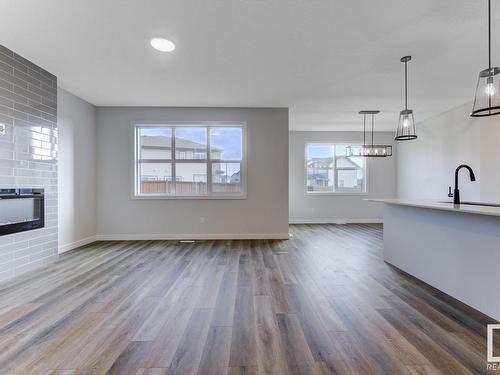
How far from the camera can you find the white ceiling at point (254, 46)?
2.28 meters

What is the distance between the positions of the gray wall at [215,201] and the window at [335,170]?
109 inches

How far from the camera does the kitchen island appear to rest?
2.06 m

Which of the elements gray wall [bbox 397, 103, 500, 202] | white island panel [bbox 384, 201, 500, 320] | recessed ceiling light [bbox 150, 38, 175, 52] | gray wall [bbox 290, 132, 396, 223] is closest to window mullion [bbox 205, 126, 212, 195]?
recessed ceiling light [bbox 150, 38, 175, 52]

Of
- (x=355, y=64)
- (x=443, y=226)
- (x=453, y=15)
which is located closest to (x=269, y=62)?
(x=355, y=64)

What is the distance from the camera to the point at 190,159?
5277 millimetres

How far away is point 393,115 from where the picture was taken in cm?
580

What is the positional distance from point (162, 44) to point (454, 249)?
12.2 ft

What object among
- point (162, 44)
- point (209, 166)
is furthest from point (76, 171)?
point (162, 44)

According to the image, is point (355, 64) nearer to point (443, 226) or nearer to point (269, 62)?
point (269, 62)

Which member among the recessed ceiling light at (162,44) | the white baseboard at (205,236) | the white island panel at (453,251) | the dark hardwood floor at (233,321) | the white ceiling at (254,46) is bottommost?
the dark hardwood floor at (233,321)

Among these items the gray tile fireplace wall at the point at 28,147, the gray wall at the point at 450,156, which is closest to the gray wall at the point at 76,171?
the gray tile fireplace wall at the point at 28,147

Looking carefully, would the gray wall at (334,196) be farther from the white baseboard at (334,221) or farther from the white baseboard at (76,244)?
Answer: the white baseboard at (76,244)

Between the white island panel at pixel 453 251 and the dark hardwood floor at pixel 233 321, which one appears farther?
the white island panel at pixel 453 251

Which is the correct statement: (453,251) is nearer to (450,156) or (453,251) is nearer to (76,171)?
(450,156)
